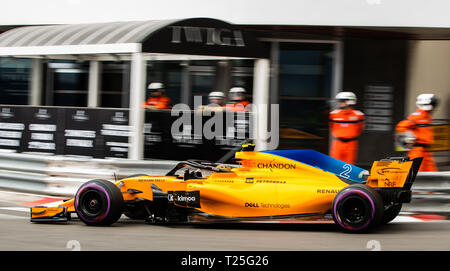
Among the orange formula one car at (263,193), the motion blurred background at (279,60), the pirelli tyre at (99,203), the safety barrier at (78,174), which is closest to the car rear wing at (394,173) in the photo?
the orange formula one car at (263,193)

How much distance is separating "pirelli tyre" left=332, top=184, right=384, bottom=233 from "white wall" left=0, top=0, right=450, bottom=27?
7555 mm

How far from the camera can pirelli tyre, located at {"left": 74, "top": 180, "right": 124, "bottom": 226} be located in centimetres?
764

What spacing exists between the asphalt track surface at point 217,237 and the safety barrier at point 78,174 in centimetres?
56

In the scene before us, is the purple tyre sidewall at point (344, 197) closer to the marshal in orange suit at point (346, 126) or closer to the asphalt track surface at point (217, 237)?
the asphalt track surface at point (217, 237)

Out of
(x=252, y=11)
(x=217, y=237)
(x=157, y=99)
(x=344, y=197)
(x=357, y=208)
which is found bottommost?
(x=217, y=237)

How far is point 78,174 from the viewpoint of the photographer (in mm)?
10141

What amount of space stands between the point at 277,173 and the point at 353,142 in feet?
13.8

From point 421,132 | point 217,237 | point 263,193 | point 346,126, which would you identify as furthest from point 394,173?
point 346,126

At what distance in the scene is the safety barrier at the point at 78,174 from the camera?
348 inches

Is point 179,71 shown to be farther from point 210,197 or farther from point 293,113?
point 210,197

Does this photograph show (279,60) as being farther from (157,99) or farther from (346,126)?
(346,126)

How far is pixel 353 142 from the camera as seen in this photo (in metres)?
11.4

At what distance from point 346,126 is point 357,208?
446cm
